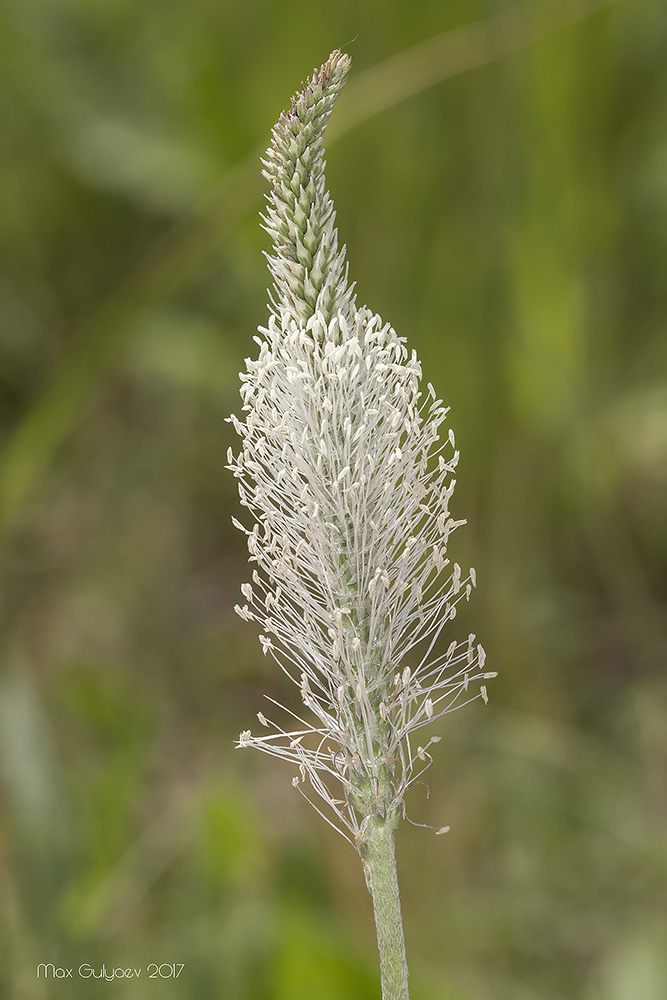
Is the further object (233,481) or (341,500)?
(233,481)

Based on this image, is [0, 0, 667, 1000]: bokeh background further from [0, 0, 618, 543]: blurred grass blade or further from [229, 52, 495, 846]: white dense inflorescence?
[229, 52, 495, 846]: white dense inflorescence

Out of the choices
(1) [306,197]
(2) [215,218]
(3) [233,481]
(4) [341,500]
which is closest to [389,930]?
(4) [341,500]

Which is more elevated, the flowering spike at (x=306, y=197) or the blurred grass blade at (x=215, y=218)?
the blurred grass blade at (x=215, y=218)

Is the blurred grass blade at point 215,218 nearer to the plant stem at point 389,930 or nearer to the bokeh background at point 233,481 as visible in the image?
the bokeh background at point 233,481

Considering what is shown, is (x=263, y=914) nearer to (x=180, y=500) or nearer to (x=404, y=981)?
(x=404, y=981)

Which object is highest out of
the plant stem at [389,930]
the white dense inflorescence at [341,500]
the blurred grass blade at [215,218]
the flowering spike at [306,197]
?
the blurred grass blade at [215,218]

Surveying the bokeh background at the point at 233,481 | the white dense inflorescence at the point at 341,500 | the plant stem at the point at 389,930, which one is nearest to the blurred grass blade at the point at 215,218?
the bokeh background at the point at 233,481

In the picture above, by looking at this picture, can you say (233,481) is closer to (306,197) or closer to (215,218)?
(215,218)
